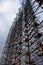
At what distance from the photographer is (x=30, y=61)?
9.01 m

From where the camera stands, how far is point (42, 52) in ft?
25.0

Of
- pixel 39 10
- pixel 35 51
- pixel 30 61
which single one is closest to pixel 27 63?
pixel 30 61

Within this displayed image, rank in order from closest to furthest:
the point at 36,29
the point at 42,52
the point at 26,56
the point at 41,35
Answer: the point at 42,52
the point at 41,35
the point at 36,29
the point at 26,56

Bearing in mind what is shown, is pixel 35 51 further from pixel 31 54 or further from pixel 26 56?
pixel 26 56

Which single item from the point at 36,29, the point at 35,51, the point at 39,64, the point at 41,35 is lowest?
the point at 39,64

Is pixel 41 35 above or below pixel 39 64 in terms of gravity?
above

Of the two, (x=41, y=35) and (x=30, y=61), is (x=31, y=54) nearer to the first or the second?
(x=30, y=61)

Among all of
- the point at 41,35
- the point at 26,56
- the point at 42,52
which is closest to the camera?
the point at 42,52

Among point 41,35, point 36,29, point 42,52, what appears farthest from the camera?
point 36,29

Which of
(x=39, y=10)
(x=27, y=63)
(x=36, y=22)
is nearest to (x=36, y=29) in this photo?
(x=36, y=22)

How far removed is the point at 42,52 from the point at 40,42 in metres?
0.48

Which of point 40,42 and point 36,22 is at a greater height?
point 36,22

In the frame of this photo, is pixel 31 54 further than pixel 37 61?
Yes

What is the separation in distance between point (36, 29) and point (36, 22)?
439 mm
